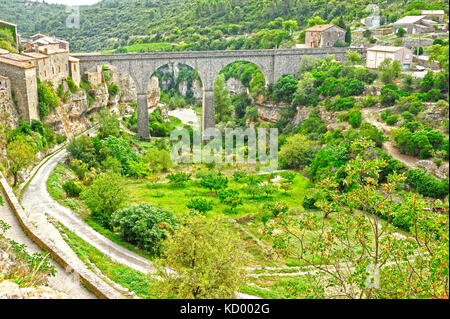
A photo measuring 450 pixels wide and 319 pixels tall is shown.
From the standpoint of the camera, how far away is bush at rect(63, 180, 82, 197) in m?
25.5

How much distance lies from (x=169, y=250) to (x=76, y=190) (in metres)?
14.2

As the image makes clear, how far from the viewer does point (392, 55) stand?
4303 cm

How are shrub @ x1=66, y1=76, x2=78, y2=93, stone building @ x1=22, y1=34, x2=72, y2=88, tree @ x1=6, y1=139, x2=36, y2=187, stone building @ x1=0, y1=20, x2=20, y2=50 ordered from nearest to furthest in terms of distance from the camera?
tree @ x1=6, y1=139, x2=36, y2=187 → stone building @ x1=22, y1=34, x2=72, y2=88 → shrub @ x1=66, y1=76, x2=78, y2=93 → stone building @ x1=0, y1=20, x2=20, y2=50

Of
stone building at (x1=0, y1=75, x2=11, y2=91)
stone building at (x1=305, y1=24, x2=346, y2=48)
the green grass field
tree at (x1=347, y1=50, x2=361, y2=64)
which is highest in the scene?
stone building at (x1=305, y1=24, x2=346, y2=48)

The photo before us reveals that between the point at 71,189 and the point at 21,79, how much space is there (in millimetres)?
8692

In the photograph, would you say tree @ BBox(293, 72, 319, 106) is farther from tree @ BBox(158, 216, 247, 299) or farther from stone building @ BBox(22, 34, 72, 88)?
tree @ BBox(158, 216, 247, 299)

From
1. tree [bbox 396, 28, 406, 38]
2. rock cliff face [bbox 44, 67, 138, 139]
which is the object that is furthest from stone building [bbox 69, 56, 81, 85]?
tree [bbox 396, 28, 406, 38]

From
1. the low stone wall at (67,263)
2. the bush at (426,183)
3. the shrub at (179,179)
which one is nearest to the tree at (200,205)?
the shrub at (179,179)

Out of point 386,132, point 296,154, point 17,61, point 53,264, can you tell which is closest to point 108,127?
point 17,61

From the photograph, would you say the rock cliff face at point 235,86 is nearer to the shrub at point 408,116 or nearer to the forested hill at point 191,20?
the forested hill at point 191,20

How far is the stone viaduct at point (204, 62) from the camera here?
41.7m

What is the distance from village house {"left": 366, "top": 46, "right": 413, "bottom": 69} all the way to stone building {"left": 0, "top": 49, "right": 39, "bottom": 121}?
3085 cm
